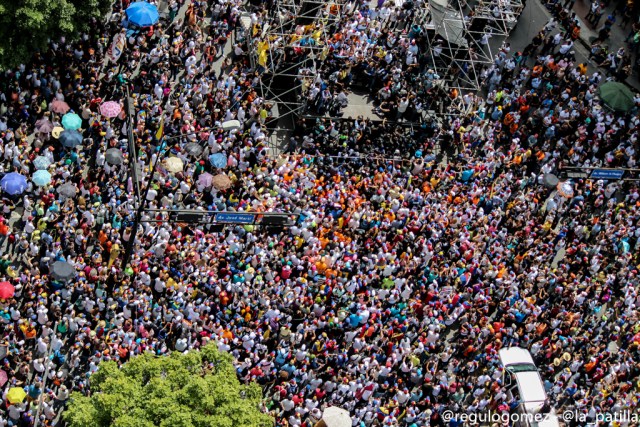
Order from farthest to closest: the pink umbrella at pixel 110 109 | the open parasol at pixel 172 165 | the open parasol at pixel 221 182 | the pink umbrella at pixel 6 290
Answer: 1. the pink umbrella at pixel 110 109
2. the open parasol at pixel 221 182
3. the open parasol at pixel 172 165
4. the pink umbrella at pixel 6 290

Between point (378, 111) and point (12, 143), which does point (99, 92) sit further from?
point (378, 111)

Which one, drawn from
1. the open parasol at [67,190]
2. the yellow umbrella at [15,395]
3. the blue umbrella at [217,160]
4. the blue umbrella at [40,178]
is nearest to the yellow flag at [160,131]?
the blue umbrella at [217,160]

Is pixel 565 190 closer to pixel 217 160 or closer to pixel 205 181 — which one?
pixel 217 160

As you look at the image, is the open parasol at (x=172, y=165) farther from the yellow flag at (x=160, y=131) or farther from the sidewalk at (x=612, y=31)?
the sidewalk at (x=612, y=31)

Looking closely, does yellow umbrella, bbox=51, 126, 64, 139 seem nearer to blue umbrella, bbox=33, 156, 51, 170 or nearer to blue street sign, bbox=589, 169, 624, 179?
blue umbrella, bbox=33, 156, 51, 170

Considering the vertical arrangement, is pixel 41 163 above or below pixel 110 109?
below

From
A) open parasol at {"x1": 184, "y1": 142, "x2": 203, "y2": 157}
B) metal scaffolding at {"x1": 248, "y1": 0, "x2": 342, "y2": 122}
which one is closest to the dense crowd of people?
open parasol at {"x1": 184, "y1": 142, "x2": 203, "y2": 157}

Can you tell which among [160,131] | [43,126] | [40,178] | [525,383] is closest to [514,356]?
[525,383]

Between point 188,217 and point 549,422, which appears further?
point 549,422
